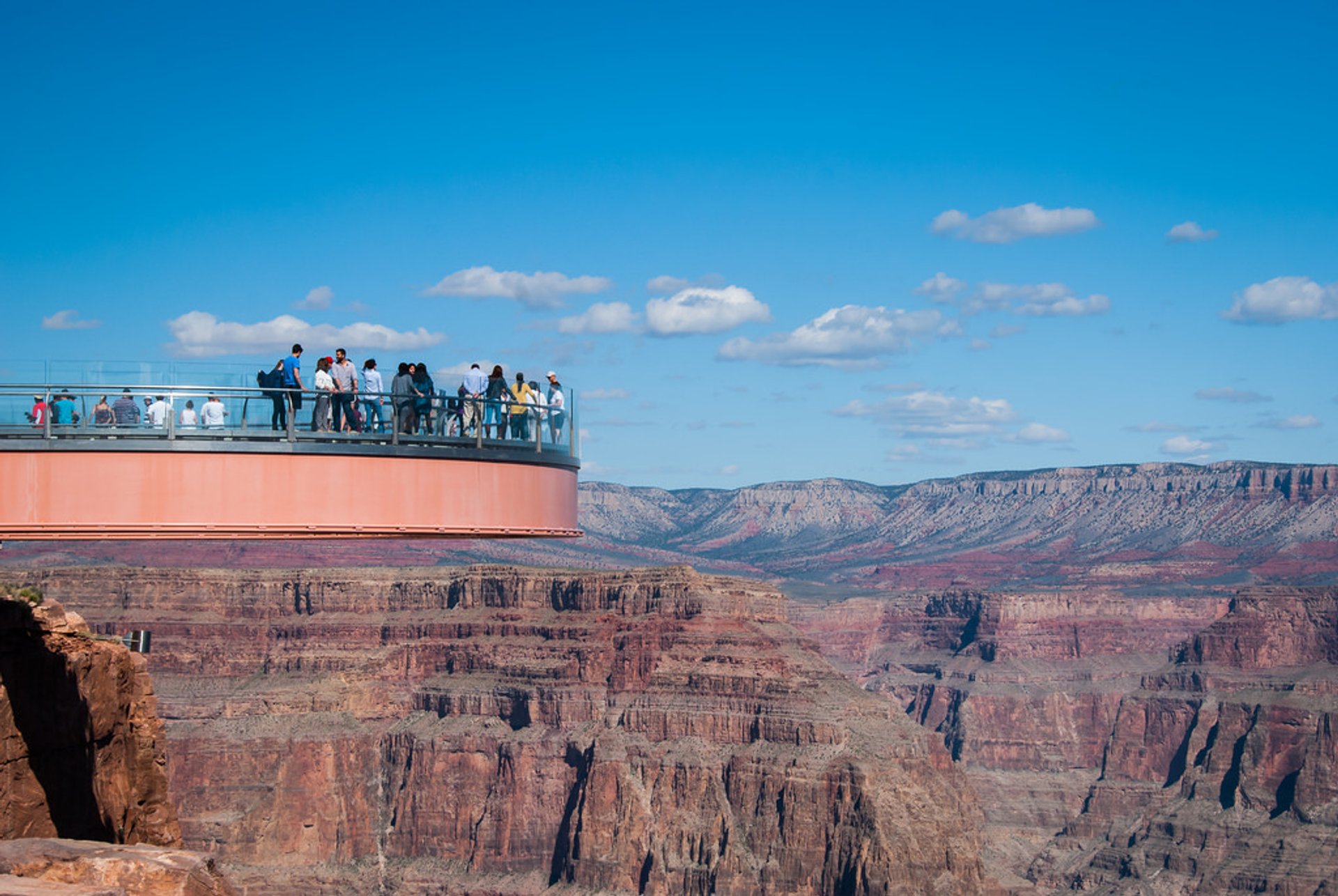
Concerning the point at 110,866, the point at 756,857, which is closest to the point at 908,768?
the point at 756,857

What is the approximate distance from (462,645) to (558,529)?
144727 mm

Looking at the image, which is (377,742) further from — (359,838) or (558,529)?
(558,529)

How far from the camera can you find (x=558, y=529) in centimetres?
4256

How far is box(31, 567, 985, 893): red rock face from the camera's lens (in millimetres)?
155875

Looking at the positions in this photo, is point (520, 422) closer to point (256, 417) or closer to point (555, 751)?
point (256, 417)

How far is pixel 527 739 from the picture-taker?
6786 inches

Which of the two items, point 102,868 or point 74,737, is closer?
point 102,868

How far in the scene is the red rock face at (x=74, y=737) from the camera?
130ft

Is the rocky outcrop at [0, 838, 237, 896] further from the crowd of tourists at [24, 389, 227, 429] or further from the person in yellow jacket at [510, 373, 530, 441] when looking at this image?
the person in yellow jacket at [510, 373, 530, 441]

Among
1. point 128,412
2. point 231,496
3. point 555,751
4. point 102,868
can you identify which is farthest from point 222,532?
point 555,751

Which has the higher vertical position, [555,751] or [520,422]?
[520,422]

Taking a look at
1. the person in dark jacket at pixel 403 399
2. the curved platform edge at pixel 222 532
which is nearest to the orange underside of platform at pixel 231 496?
the curved platform edge at pixel 222 532

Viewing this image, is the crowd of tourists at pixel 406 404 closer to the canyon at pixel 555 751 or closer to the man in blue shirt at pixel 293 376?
the man in blue shirt at pixel 293 376

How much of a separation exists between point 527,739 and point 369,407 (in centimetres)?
13427
